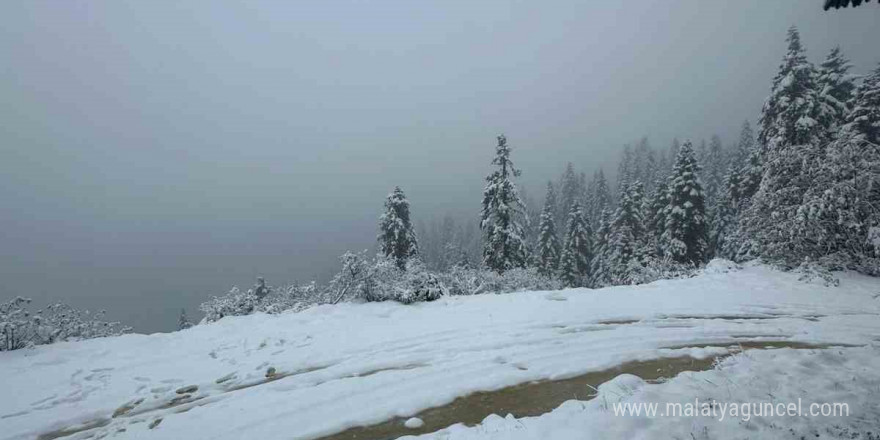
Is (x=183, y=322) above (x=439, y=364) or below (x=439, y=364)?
below

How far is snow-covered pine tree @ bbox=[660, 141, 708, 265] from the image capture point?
2508 cm

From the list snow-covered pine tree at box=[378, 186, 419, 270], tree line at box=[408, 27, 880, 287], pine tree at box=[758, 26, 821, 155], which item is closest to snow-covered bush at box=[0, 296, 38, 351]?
snow-covered pine tree at box=[378, 186, 419, 270]

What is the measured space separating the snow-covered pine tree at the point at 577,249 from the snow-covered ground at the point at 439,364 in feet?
81.6

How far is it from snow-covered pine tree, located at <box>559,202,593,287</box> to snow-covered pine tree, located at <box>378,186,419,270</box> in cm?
1685

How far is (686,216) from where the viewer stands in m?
25.1

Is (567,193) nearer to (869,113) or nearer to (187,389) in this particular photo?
(869,113)

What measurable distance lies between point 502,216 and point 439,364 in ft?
61.4

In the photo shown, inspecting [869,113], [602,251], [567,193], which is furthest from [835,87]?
[567,193]

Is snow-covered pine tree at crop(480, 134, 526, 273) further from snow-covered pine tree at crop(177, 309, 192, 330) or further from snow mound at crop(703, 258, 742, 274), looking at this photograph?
snow-covered pine tree at crop(177, 309, 192, 330)

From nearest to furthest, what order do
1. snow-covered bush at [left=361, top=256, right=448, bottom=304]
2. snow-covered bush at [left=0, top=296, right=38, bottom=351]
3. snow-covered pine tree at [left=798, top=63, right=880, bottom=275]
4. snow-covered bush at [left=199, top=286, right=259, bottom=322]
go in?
snow-covered bush at [left=0, top=296, right=38, bottom=351], snow-covered pine tree at [left=798, top=63, right=880, bottom=275], snow-covered bush at [left=361, top=256, right=448, bottom=304], snow-covered bush at [left=199, top=286, right=259, bottom=322]

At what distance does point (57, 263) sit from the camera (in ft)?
426

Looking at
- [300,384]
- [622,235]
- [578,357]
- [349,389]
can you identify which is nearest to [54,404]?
[300,384]

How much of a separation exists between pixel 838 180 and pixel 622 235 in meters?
16.8

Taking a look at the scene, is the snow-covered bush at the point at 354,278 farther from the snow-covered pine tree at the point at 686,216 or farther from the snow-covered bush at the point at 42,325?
the snow-covered pine tree at the point at 686,216
